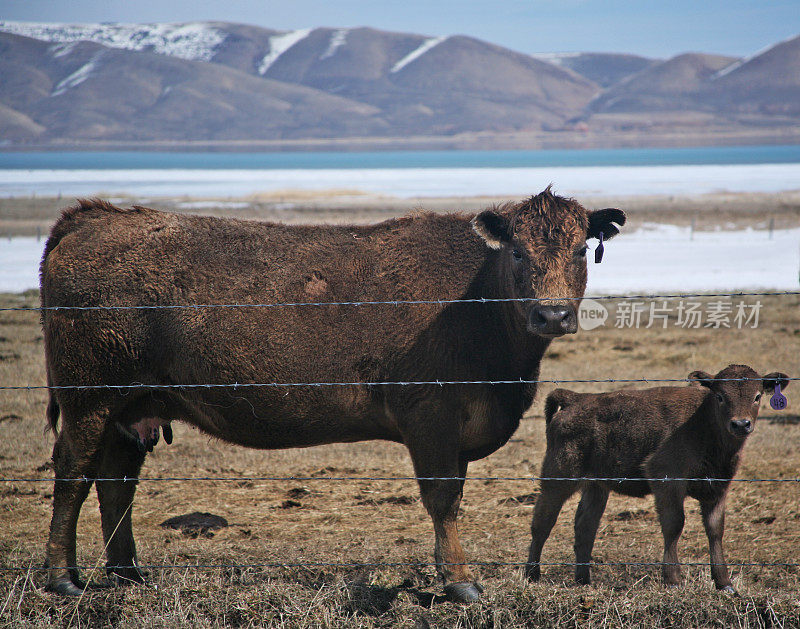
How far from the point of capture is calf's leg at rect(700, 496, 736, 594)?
5.43 metres

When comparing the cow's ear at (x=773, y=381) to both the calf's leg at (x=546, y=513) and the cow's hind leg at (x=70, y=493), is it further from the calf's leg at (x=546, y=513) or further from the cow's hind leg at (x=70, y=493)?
the cow's hind leg at (x=70, y=493)

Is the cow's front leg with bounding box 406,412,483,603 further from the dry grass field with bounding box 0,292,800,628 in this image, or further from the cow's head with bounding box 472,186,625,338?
the cow's head with bounding box 472,186,625,338

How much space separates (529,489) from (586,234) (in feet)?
10.8

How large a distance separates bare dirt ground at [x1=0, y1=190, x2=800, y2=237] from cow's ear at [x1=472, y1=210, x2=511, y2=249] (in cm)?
2708

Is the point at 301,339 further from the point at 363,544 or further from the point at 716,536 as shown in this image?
the point at 716,536

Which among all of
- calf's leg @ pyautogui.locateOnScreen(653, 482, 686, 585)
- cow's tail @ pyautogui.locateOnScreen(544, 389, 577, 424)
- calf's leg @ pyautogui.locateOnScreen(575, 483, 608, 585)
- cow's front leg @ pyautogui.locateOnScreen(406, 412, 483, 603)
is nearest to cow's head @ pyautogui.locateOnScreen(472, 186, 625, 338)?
cow's front leg @ pyautogui.locateOnScreen(406, 412, 483, 603)

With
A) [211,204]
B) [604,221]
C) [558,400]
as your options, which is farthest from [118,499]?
[211,204]

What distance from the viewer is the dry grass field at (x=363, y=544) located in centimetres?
489

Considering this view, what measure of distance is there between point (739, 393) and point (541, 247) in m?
1.80

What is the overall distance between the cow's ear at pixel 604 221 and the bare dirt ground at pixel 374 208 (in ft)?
87.9

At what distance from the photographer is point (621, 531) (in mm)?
7008

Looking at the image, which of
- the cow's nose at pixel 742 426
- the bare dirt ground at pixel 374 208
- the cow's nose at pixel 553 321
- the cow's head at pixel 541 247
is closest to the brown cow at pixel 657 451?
the cow's nose at pixel 742 426

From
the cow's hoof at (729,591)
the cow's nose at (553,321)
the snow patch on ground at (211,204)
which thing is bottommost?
the cow's hoof at (729,591)

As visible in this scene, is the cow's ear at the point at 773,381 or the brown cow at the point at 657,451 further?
the brown cow at the point at 657,451
